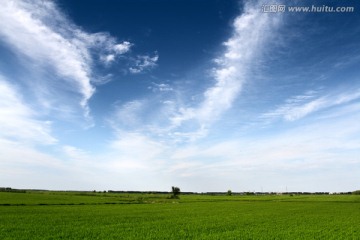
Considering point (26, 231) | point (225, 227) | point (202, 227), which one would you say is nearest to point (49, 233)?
point (26, 231)

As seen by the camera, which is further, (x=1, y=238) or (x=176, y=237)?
(x=176, y=237)

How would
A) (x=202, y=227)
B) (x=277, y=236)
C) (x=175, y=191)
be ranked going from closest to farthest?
1. (x=277, y=236)
2. (x=202, y=227)
3. (x=175, y=191)

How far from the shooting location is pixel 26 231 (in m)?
25.7

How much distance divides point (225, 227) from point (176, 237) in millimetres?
8288

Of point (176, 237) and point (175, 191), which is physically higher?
point (175, 191)

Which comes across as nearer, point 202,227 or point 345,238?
point 345,238

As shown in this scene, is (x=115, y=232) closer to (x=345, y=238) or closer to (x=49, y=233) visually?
(x=49, y=233)

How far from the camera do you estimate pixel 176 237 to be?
24.3 meters

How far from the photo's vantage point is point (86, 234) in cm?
2481

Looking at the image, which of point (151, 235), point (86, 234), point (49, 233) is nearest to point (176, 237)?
point (151, 235)

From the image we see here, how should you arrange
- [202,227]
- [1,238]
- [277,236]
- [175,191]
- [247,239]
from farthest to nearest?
[175,191] < [202,227] < [277,236] < [247,239] < [1,238]

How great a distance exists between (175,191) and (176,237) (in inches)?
6876

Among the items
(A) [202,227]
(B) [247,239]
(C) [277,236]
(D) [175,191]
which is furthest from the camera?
(D) [175,191]

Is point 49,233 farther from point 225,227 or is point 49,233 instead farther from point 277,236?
point 277,236
